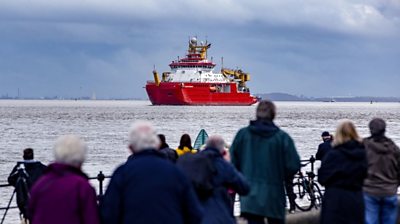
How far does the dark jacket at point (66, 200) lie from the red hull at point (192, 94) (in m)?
131

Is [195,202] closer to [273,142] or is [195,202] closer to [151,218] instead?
[151,218]

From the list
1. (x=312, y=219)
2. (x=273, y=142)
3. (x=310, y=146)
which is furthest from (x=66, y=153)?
(x=310, y=146)

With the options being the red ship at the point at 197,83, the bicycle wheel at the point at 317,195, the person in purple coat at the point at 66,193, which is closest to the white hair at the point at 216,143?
the person in purple coat at the point at 66,193

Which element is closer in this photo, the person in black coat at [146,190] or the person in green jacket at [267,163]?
the person in black coat at [146,190]

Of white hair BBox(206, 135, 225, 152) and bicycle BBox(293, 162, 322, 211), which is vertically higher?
white hair BBox(206, 135, 225, 152)

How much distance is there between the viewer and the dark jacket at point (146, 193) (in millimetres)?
5016

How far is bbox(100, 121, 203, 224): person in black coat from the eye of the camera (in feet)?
16.5

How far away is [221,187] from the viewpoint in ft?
19.6

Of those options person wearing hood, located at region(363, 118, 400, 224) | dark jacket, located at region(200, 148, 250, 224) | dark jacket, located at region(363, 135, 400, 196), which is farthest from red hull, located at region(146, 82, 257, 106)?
dark jacket, located at region(200, 148, 250, 224)

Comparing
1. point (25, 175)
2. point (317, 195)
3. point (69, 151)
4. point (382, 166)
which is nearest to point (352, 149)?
point (382, 166)

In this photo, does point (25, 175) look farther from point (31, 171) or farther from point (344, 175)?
point (344, 175)

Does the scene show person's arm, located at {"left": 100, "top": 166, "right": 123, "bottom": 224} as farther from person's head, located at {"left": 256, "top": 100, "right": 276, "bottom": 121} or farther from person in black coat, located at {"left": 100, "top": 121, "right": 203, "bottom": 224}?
person's head, located at {"left": 256, "top": 100, "right": 276, "bottom": 121}

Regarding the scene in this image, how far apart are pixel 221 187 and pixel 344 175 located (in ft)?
4.31

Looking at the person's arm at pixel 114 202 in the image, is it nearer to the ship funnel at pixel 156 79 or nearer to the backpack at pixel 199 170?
the backpack at pixel 199 170
